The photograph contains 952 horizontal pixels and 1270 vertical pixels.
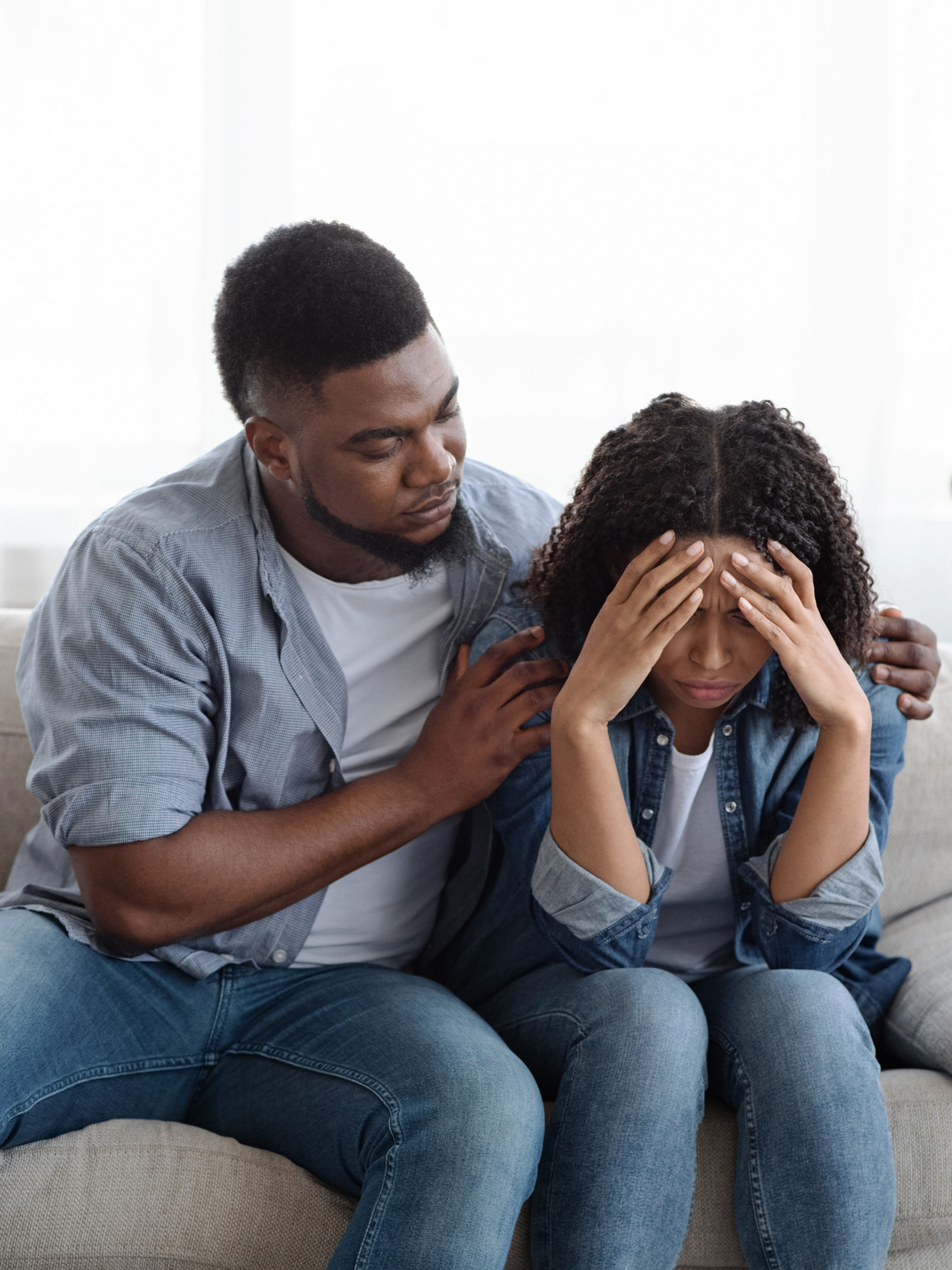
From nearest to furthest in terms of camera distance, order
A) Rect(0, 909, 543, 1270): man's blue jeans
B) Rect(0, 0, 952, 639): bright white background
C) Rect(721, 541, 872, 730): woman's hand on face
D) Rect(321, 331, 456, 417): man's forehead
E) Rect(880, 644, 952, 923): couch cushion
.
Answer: Rect(0, 909, 543, 1270): man's blue jeans
Rect(721, 541, 872, 730): woman's hand on face
Rect(321, 331, 456, 417): man's forehead
Rect(880, 644, 952, 923): couch cushion
Rect(0, 0, 952, 639): bright white background

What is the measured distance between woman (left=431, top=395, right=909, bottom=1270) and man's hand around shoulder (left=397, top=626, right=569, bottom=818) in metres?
0.04

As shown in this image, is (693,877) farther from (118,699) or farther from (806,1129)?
(118,699)

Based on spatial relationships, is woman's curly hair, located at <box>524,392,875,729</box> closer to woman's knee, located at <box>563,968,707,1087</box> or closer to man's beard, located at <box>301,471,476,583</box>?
man's beard, located at <box>301,471,476,583</box>

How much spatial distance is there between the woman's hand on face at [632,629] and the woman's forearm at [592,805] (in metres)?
0.02

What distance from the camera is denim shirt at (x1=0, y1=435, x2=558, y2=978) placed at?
3.88ft

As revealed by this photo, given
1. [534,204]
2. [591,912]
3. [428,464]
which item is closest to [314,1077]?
[591,912]

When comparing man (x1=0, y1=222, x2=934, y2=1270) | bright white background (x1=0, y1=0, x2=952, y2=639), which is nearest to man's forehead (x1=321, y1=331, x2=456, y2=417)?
man (x1=0, y1=222, x2=934, y2=1270)

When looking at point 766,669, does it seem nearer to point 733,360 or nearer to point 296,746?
point 296,746

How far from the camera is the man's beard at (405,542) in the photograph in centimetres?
131

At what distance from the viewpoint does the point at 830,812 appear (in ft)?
3.86

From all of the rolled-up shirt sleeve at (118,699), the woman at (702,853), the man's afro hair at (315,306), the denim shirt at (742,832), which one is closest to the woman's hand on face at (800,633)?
the woman at (702,853)

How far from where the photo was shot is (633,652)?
3.72 ft

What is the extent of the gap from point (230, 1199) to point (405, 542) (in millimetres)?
726

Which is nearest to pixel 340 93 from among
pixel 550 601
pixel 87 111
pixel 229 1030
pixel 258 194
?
pixel 258 194
